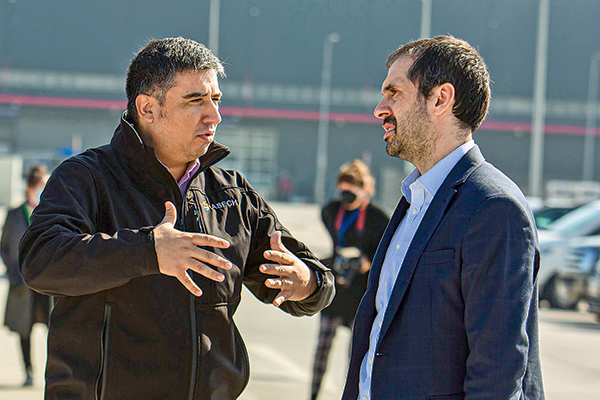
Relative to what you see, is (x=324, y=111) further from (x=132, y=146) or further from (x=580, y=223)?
(x=132, y=146)

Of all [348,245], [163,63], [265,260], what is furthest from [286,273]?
[348,245]

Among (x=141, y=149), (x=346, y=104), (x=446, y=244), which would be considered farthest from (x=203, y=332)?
(x=346, y=104)

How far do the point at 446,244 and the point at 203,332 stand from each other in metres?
0.90

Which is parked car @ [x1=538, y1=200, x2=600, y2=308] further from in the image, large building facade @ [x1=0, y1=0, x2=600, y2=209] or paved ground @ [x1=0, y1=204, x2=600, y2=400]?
large building facade @ [x1=0, y1=0, x2=600, y2=209]

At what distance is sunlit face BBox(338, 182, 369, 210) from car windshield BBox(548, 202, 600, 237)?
26.0 ft

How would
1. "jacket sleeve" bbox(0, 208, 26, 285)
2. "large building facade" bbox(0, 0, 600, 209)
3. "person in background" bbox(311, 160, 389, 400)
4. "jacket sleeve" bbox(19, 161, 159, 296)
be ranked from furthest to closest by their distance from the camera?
"large building facade" bbox(0, 0, 600, 209)
"jacket sleeve" bbox(0, 208, 26, 285)
"person in background" bbox(311, 160, 389, 400)
"jacket sleeve" bbox(19, 161, 159, 296)

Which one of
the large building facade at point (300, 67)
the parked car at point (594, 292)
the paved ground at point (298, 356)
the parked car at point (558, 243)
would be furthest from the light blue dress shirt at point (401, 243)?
the large building facade at point (300, 67)

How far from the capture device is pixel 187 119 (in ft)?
8.60

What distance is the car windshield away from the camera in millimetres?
12578

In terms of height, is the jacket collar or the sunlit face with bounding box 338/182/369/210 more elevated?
the jacket collar

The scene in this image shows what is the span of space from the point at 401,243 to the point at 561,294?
34.6 ft

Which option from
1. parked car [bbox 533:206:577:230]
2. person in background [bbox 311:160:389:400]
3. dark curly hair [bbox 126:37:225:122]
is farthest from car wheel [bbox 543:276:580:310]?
dark curly hair [bbox 126:37:225:122]

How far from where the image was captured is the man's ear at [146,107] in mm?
2623

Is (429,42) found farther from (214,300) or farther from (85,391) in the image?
(85,391)
